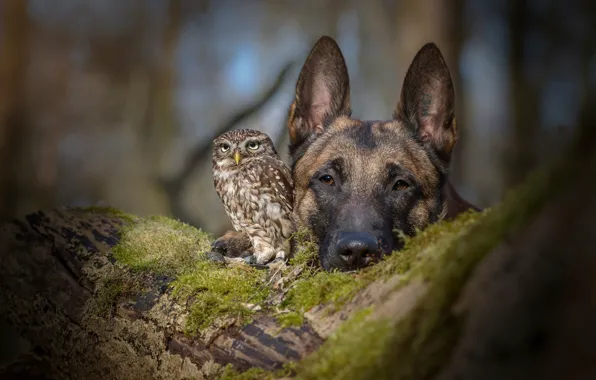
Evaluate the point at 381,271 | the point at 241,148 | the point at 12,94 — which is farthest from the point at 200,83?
the point at 381,271

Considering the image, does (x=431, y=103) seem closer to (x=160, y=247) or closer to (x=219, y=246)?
(x=219, y=246)

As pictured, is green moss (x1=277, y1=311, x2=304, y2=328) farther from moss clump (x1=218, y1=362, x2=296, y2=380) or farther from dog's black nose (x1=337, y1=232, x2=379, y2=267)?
dog's black nose (x1=337, y1=232, x2=379, y2=267)

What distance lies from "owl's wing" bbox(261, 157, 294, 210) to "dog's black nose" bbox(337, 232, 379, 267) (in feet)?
4.53

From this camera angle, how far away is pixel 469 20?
11.2m

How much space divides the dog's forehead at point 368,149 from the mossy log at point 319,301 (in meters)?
0.96

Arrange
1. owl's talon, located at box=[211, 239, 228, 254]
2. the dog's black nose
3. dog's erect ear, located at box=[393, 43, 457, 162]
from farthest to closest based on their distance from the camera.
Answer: owl's talon, located at box=[211, 239, 228, 254] → dog's erect ear, located at box=[393, 43, 457, 162] → the dog's black nose

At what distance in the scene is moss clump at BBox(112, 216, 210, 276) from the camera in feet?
13.6

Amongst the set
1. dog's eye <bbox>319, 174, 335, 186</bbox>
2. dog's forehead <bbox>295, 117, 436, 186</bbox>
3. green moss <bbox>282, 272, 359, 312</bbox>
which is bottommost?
green moss <bbox>282, 272, 359, 312</bbox>

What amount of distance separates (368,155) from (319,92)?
37.3 inches

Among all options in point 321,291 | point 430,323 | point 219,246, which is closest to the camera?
point 430,323

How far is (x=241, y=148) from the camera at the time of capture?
17.2 feet

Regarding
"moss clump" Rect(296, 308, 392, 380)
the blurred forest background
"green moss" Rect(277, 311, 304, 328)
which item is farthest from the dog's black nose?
the blurred forest background

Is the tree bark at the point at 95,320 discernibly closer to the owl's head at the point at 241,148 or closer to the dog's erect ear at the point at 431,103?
the owl's head at the point at 241,148

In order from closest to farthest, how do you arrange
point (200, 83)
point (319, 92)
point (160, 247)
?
point (160, 247)
point (319, 92)
point (200, 83)
